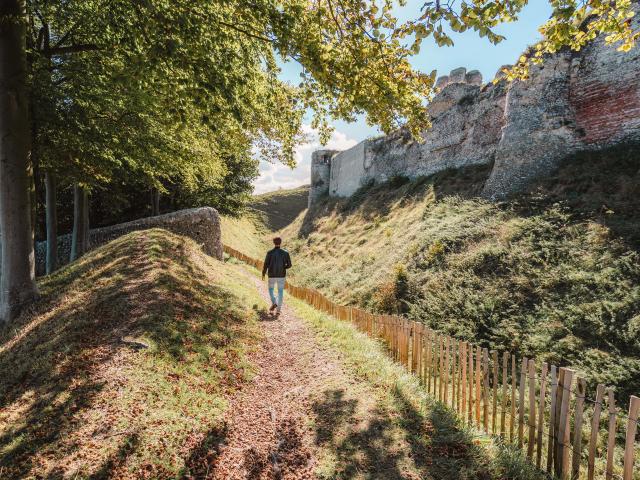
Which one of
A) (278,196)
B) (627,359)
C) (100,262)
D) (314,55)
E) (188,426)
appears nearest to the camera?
(188,426)

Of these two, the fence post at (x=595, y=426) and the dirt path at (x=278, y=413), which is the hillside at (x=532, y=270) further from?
the dirt path at (x=278, y=413)

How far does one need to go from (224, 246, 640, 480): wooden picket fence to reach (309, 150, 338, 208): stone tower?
3052cm

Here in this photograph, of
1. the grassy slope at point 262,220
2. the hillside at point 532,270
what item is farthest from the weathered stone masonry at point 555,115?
the grassy slope at point 262,220

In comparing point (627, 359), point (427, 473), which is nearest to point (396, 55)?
point (427, 473)

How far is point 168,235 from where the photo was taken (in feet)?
43.1

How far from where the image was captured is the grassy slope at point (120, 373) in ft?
12.4

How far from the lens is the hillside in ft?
25.3

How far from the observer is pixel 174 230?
15.1 metres

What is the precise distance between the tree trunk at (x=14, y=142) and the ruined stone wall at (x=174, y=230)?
7822 mm

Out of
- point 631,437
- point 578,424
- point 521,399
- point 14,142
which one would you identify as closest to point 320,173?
point 14,142

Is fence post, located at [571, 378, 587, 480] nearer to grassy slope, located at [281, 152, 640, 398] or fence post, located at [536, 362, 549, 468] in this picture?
fence post, located at [536, 362, 549, 468]

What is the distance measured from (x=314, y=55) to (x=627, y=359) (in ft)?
28.0

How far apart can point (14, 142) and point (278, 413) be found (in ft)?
24.8

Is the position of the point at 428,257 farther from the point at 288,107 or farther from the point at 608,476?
the point at 608,476
